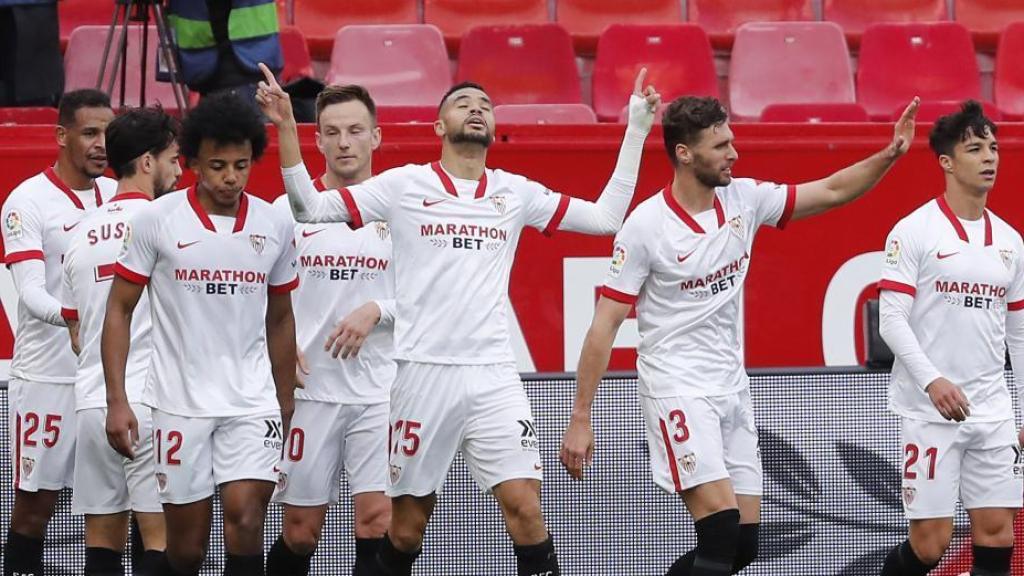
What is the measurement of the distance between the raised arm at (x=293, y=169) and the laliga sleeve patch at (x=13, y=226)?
1.37m

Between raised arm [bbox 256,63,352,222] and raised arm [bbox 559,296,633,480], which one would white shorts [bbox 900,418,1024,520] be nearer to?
raised arm [bbox 559,296,633,480]

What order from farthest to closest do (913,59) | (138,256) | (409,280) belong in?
(913,59) < (409,280) < (138,256)

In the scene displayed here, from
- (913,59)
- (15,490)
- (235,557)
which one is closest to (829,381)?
(235,557)

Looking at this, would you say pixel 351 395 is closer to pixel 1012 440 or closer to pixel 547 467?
pixel 547 467

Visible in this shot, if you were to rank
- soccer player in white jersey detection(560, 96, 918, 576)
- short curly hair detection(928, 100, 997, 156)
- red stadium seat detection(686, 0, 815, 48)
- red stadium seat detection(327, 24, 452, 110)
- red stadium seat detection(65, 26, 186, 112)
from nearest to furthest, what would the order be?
soccer player in white jersey detection(560, 96, 918, 576)
short curly hair detection(928, 100, 997, 156)
red stadium seat detection(65, 26, 186, 112)
red stadium seat detection(327, 24, 452, 110)
red stadium seat detection(686, 0, 815, 48)

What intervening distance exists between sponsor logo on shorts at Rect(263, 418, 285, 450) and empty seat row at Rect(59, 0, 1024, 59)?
633 centimetres

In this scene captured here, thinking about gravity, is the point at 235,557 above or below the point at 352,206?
below

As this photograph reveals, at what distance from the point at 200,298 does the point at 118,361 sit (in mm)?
364

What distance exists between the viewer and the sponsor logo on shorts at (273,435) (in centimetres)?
605

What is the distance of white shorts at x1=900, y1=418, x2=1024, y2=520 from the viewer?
6.84m

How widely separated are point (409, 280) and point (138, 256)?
41.7 inches

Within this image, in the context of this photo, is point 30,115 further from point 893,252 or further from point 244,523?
point 893,252

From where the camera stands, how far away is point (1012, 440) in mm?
6910

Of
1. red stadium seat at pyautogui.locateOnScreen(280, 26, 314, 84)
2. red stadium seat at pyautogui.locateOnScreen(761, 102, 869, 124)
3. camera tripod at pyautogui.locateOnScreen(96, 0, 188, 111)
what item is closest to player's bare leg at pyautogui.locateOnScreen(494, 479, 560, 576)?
camera tripod at pyautogui.locateOnScreen(96, 0, 188, 111)
